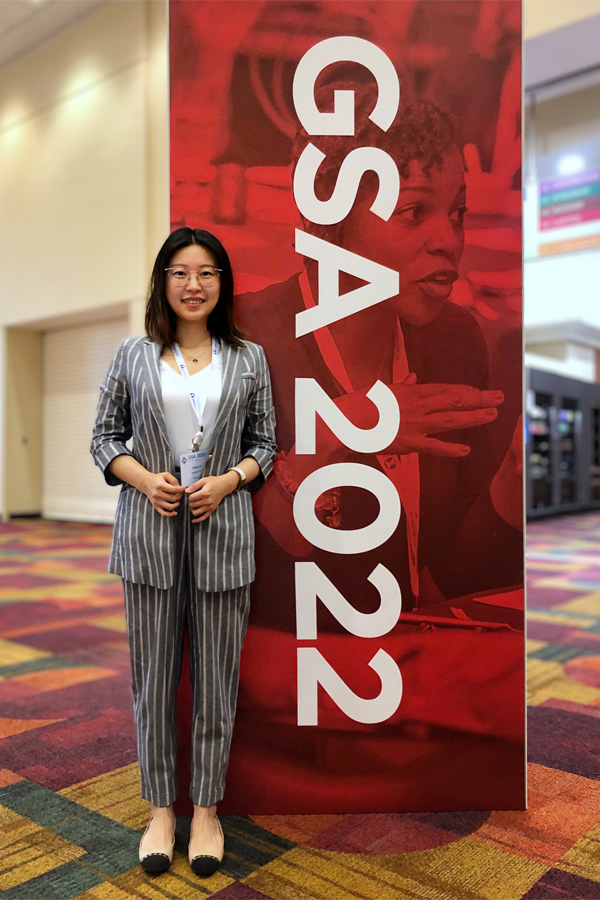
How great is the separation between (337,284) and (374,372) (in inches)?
9.0

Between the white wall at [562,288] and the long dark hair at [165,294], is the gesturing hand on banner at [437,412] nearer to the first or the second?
the long dark hair at [165,294]

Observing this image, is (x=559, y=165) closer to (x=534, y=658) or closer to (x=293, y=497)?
(x=534, y=658)

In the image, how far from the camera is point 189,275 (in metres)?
1.70

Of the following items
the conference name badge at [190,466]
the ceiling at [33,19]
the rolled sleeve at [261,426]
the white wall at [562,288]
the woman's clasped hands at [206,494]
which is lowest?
the woman's clasped hands at [206,494]

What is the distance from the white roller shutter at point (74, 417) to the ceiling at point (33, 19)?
11.8 ft

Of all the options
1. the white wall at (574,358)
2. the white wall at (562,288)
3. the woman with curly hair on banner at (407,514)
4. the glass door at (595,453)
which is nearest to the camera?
the woman with curly hair on banner at (407,514)

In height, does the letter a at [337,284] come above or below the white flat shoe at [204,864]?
above

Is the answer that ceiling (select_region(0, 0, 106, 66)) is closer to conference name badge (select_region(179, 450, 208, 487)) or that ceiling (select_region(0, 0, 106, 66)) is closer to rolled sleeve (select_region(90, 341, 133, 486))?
rolled sleeve (select_region(90, 341, 133, 486))

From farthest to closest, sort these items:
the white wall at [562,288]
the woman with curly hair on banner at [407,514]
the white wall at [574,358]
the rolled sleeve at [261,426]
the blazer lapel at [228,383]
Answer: the white wall at [574,358] → the white wall at [562,288] → the woman with curly hair on banner at [407,514] → the rolled sleeve at [261,426] → the blazer lapel at [228,383]

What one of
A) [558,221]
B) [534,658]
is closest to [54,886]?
[534,658]

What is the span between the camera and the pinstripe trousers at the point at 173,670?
1.65 metres

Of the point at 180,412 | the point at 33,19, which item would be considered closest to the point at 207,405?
the point at 180,412

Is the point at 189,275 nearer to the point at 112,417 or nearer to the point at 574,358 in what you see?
the point at 112,417

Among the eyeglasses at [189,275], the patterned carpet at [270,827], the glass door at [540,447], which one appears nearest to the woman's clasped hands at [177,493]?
the eyeglasses at [189,275]
